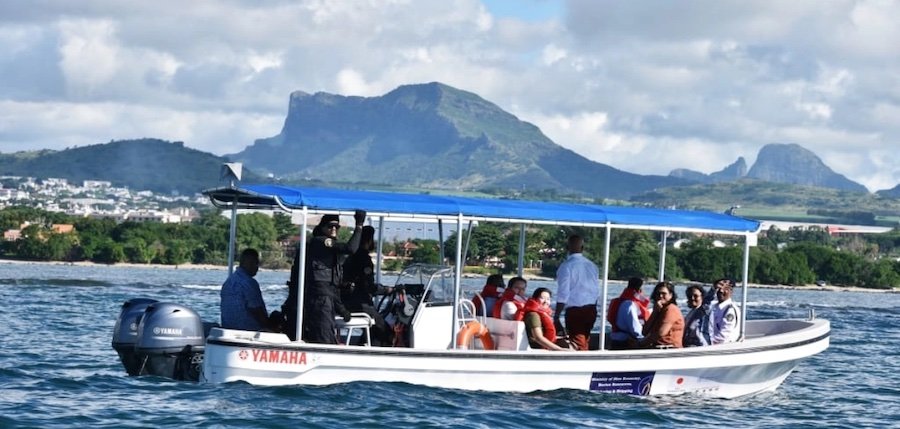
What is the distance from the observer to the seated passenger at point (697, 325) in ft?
63.8

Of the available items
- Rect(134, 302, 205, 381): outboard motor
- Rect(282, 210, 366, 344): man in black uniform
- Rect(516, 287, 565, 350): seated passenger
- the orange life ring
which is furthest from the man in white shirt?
Rect(134, 302, 205, 381): outboard motor

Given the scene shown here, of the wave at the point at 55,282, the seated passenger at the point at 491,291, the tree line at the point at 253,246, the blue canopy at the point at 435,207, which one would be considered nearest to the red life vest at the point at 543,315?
the seated passenger at the point at 491,291

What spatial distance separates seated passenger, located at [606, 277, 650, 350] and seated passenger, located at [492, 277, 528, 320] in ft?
4.83

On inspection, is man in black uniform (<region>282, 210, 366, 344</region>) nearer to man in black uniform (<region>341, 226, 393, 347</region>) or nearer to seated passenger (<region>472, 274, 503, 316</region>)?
man in black uniform (<region>341, 226, 393, 347</region>)

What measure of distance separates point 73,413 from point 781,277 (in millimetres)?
97762

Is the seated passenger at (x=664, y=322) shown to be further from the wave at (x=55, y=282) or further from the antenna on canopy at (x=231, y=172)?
the wave at (x=55, y=282)

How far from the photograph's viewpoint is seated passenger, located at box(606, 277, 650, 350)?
1908 centimetres

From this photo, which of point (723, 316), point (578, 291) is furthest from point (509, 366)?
point (723, 316)

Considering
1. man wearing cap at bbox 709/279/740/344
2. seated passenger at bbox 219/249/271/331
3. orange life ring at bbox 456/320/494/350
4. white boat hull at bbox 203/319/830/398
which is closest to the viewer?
white boat hull at bbox 203/319/830/398

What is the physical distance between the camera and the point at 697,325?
1961 cm

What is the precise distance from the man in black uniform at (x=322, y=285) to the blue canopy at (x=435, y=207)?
357 millimetres

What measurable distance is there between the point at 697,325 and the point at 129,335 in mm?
7635

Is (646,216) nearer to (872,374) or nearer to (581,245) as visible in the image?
(581,245)

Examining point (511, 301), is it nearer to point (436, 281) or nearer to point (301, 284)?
point (436, 281)
